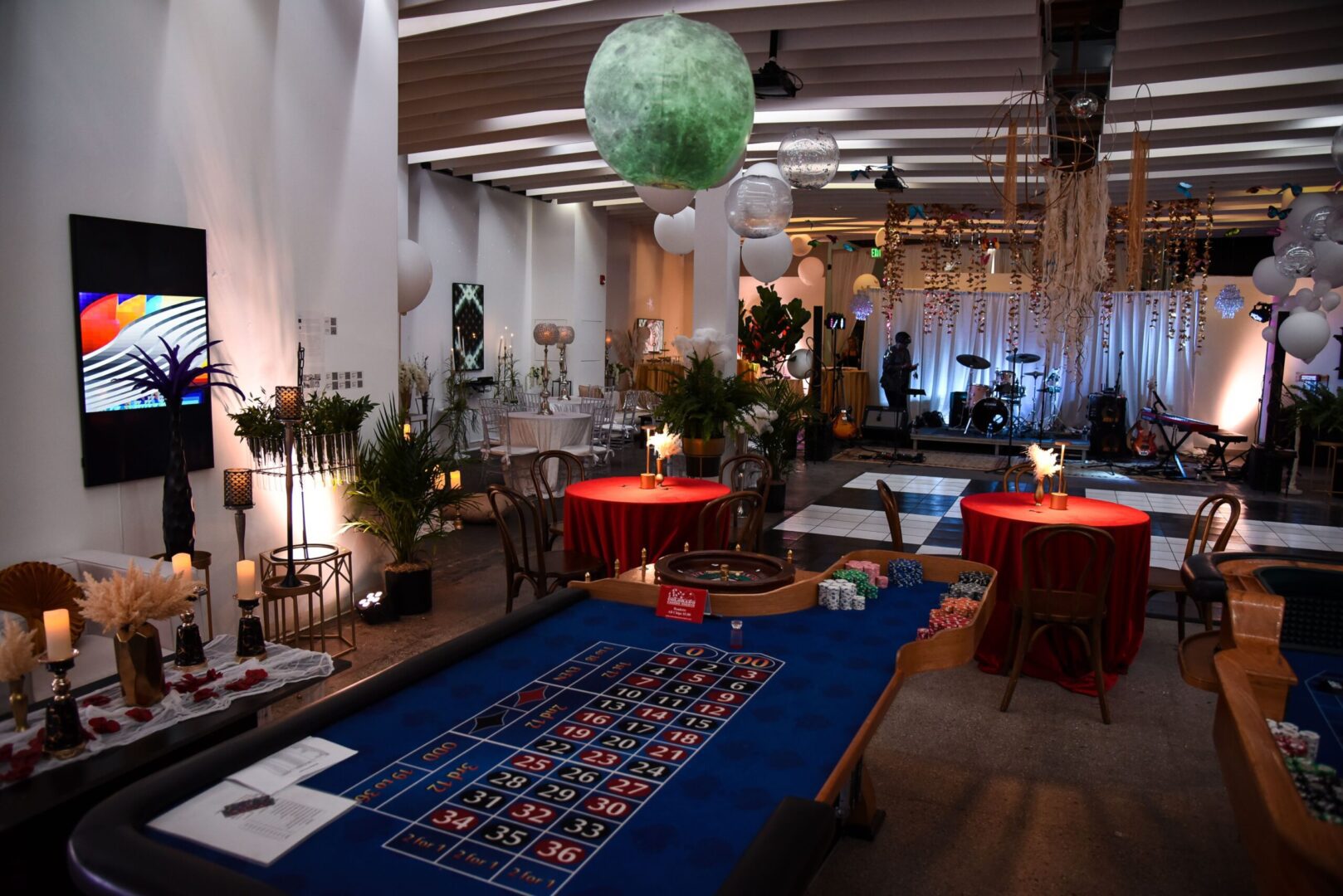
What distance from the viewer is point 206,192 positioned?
459 centimetres

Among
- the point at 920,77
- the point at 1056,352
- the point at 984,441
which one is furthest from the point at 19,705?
the point at 1056,352

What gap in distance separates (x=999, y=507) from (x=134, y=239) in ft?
14.9

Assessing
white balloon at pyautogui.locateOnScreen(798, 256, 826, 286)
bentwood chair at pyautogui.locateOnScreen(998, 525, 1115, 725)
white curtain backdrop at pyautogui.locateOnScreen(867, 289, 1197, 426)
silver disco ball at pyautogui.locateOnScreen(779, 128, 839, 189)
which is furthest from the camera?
white curtain backdrop at pyautogui.locateOnScreen(867, 289, 1197, 426)

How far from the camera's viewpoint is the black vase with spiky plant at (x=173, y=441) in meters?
4.15

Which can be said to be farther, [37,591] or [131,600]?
[37,591]

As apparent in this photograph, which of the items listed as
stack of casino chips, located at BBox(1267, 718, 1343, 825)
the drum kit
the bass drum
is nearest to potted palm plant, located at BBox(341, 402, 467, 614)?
stack of casino chips, located at BBox(1267, 718, 1343, 825)

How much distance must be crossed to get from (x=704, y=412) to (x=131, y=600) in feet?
19.1

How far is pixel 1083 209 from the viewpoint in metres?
4.39

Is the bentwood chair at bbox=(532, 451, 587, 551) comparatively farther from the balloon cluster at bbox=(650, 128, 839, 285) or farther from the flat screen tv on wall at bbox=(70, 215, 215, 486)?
the flat screen tv on wall at bbox=(70, 215, 215, 486)

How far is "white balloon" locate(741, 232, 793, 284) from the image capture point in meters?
8.61

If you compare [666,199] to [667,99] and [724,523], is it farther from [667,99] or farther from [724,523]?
[667,99]

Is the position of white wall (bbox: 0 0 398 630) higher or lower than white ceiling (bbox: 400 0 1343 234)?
lower

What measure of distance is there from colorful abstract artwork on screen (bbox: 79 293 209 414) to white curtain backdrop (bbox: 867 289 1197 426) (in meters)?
13.2

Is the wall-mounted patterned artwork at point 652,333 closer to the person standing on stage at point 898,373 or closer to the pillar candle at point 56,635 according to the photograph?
the person standing on stage at point 898,373
